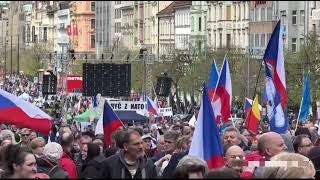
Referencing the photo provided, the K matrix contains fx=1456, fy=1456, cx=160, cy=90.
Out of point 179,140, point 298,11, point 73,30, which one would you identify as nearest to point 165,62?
point 298,11

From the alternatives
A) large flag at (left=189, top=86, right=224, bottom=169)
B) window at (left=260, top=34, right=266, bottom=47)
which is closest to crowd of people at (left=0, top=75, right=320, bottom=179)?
large flag at (left=189, top=86, right=224, bottom=169)

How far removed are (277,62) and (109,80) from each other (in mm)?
26979

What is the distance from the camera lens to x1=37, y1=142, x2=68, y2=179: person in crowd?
11.9 m

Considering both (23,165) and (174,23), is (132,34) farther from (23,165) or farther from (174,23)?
(23,165)

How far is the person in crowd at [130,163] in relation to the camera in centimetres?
1120

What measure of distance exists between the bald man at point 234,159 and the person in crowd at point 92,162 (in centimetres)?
116

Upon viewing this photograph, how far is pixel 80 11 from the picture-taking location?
534 ft

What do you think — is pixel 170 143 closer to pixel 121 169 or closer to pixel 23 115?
pixel 23 115

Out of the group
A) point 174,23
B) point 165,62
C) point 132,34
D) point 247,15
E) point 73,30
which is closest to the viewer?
point 165,62

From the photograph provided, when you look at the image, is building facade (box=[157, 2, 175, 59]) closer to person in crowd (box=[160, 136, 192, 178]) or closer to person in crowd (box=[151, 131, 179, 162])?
person in crowd (box=[151, 131, 179, 162])

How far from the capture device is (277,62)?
58.7 ft

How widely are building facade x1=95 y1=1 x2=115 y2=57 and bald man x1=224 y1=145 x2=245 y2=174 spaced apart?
130 metres

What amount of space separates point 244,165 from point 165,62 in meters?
70.1

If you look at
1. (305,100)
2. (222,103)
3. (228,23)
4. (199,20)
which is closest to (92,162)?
(222,103)
